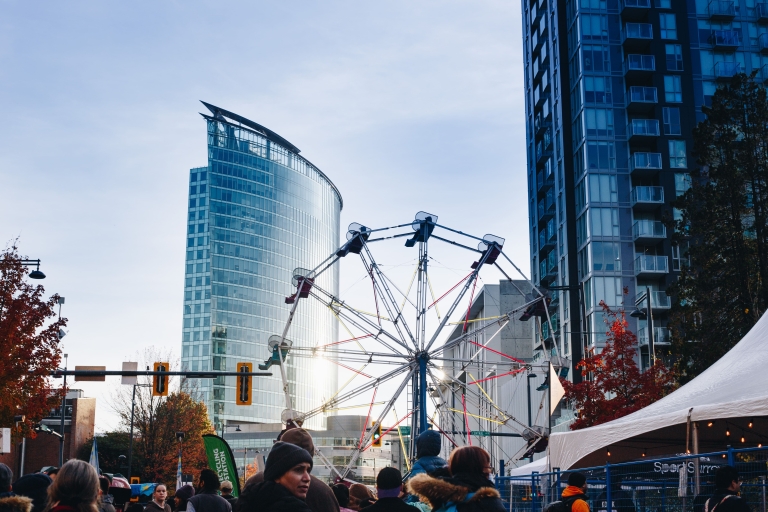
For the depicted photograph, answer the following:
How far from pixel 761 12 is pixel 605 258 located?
22.9 meters

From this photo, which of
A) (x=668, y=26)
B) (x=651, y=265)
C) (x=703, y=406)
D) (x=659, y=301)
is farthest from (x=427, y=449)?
(x=668, y=26)

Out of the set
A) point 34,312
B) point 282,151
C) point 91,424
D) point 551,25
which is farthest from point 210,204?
point 34,312

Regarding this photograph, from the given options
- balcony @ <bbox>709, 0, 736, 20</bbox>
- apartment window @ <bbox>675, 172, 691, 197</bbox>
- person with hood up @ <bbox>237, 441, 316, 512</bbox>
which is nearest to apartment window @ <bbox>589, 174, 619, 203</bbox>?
apartment window @ <bbox>675, 172, 691, 197</bbox>

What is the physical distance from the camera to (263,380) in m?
168

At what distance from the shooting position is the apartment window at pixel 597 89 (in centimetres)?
6712

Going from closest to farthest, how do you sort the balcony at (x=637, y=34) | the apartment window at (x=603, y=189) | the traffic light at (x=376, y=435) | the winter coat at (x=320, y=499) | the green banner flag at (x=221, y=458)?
the winter coat at (x=320, y=499) < the green banner flag at (x=221, y=458) < the traffic light at (x=376, y=435) < the apartment window at (x=603, y=189) < the balcony at (x=637, y=34)

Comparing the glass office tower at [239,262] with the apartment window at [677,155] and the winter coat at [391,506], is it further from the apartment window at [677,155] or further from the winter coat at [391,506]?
the winter coat at [391,506]

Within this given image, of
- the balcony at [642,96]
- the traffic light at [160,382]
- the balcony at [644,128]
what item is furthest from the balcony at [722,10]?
the traffic light at [160,382]

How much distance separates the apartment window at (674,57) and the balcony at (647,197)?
372 inches

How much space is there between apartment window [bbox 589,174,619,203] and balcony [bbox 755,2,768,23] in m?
17.2

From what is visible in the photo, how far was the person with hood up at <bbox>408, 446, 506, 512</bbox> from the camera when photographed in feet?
20.0

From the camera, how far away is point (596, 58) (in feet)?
224

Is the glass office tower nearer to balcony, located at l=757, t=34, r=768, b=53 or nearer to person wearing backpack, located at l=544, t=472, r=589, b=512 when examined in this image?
balcony, located at l=757, t=34, r=768, b=53

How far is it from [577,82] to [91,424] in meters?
47.1
